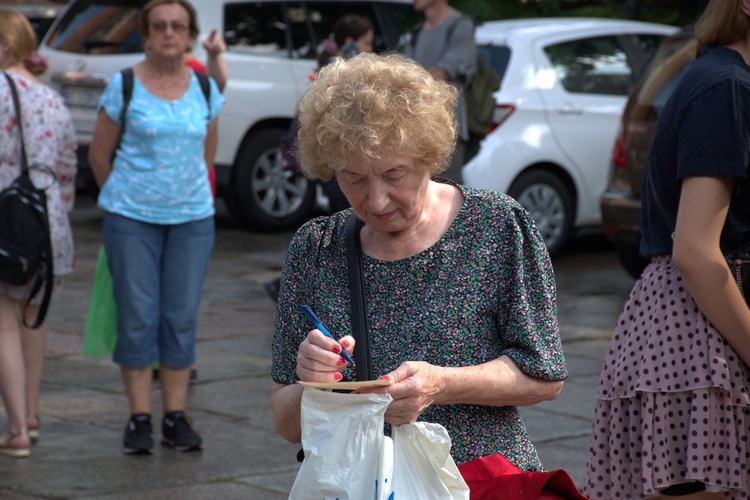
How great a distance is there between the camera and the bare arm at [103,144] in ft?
19.1

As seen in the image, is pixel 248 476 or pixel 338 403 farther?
pixel 248 476

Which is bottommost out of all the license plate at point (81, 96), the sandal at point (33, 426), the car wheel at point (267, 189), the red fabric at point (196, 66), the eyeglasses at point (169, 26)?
the car wheel at point (267, 189)

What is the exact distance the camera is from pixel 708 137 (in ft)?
9.77

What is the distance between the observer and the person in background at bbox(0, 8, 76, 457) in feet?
19.0

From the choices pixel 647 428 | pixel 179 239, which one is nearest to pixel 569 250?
pixel 179 239

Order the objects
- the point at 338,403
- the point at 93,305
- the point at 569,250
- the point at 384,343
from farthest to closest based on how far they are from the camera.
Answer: the point at 569,250
the point at 93,305
the point at 384,343
the point at 338,403

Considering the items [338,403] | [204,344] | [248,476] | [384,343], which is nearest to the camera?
[338,403]

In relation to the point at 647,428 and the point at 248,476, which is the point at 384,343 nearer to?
the point at 647,428

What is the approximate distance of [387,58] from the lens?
2.88 m

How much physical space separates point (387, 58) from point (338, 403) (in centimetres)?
83

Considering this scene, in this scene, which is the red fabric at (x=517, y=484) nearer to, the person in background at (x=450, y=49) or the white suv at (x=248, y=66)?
the person in background at (x=450, y=49)

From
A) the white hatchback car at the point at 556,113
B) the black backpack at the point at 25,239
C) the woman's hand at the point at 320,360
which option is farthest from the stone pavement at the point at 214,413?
the woman's hand at the point at 320,360

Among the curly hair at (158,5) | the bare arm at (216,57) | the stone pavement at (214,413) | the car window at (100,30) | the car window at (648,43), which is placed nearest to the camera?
the stone pavement at (214,413)

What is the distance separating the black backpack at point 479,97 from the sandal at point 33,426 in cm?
338
